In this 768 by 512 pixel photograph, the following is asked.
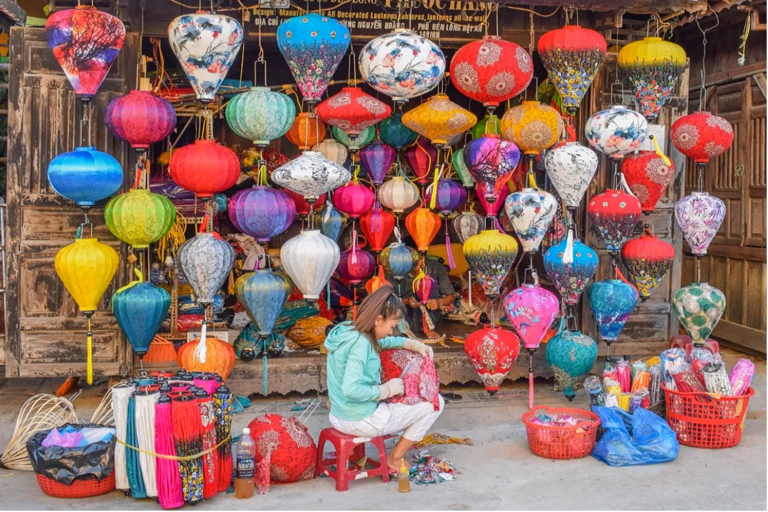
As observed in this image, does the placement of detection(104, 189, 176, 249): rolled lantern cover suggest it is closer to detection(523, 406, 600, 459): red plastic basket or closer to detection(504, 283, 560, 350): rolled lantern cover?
detection(504, 283, 560, 350): rolled lantern cover

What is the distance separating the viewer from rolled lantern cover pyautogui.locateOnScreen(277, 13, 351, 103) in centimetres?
484

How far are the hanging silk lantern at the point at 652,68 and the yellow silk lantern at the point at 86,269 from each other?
3.66m

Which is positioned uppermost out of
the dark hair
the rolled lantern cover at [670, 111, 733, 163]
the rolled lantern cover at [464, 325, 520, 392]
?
the rolled lantern cover at [670, 111, 733, 163]

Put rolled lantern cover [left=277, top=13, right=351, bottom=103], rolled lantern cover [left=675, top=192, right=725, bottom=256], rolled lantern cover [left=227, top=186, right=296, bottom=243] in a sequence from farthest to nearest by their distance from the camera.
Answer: rolled lantern cover [left=675, top=192, right=725, bottom=256] → rolled lantern cover [left=227, top=186, right=296, bottom=243] → rolled lantern cover [left=277, top=13, right=351, bottom=103]

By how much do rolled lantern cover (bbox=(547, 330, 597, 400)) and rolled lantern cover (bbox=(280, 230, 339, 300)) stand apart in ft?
5.42

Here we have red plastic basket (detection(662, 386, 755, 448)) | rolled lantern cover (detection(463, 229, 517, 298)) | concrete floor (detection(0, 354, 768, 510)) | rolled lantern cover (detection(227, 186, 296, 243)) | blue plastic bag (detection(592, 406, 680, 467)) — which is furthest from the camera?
rolled lantern cover (detection(463, 229, 517, 298))

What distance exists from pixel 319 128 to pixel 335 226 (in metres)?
0.71

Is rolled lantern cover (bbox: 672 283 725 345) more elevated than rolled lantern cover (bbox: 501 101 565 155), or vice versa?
rolled lantern cover (bbox: 501 101 565 155)

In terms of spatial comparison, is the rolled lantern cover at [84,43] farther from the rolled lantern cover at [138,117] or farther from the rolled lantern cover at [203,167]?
the rolled lantern cover at [203,167]

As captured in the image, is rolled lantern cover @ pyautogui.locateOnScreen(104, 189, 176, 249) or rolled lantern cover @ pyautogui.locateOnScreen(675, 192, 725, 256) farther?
rolled lantern cover @ pyautogui.locateOnScreen(675, 192, 725, 256)

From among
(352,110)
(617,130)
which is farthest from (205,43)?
(617,130)

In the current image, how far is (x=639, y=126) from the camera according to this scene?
5383 mm

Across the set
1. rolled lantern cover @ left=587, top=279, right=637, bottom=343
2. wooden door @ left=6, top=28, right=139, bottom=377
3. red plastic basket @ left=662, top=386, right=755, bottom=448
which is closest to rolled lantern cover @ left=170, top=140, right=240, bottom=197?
wooden door @ left=6, top=28, right=139, bottom=377

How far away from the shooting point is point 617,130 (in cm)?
536
